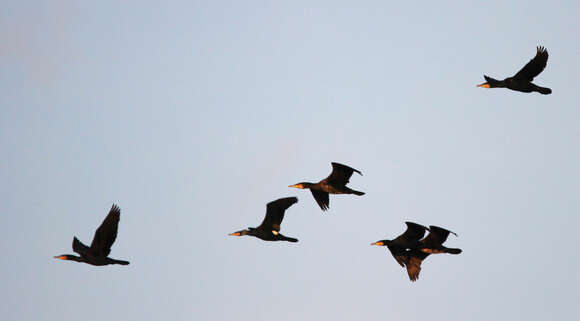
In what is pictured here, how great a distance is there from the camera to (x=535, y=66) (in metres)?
34.1

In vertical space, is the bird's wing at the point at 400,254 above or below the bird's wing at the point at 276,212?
below

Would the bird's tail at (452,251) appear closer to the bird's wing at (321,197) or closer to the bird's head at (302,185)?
the bird's wing at (321,197)

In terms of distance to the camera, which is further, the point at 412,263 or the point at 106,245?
the point at 412,263

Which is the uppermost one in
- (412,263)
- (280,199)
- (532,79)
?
(532,79)

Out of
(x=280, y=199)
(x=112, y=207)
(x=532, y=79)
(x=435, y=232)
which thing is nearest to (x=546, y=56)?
(x=532, y=79)

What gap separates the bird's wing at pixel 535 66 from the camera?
111 ft

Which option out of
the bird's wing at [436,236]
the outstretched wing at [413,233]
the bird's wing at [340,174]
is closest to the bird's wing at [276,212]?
the bird's wing at [340,174]

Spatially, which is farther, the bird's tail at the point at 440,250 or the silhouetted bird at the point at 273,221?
the silhouetted bird at the point at 273,221

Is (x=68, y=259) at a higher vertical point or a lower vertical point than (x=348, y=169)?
lower

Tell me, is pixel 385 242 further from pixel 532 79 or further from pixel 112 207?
pixel 112 207

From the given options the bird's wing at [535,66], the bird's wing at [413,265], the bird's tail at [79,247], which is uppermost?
the bird's wing at [535,66]

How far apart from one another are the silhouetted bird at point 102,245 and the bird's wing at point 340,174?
25.8 feet

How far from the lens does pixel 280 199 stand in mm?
34062

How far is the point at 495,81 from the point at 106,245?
14772 mm
